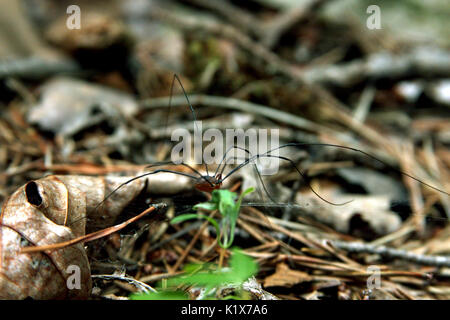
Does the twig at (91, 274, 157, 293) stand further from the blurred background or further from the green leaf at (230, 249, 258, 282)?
the blurred background

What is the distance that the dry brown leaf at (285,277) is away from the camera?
1.04 m

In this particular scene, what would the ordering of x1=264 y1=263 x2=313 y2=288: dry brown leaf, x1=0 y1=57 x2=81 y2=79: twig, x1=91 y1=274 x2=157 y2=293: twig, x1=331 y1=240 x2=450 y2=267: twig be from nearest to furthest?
x1=91 y1=274 x2=157 y2=293: twig < x1=264 y1=263 x2=313 y2=288: dry brown leaf < x1=331 y1=240 x2=450 y2=267: twig < x1=0 y1=57 x2=81 y2=79: twig

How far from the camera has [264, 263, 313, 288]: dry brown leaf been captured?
3.41 feet

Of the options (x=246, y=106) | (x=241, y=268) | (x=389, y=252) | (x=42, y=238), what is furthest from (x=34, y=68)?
(x=389, y=252)

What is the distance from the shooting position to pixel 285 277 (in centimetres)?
108

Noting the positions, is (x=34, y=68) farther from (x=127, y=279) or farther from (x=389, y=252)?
(x=389, y=252)

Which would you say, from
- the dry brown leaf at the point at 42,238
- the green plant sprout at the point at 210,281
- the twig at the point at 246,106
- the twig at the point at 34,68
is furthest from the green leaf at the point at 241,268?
the twig at the point at 34,68

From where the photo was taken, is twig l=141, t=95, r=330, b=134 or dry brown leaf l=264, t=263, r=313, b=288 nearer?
dry brown leaf l=264, t=263, r=313, b=288

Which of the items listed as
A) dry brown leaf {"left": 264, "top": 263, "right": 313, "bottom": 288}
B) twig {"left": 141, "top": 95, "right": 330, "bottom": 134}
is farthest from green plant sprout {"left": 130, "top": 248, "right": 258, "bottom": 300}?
twig {"left": 141, "top": 95, "right": 330, "bottom": 134}

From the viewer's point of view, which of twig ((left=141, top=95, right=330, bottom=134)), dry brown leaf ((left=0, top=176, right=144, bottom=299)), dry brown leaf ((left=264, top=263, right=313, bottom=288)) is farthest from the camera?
twig ((left=141, top=95, right=330, bottom=134))

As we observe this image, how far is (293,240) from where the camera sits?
125 cm
